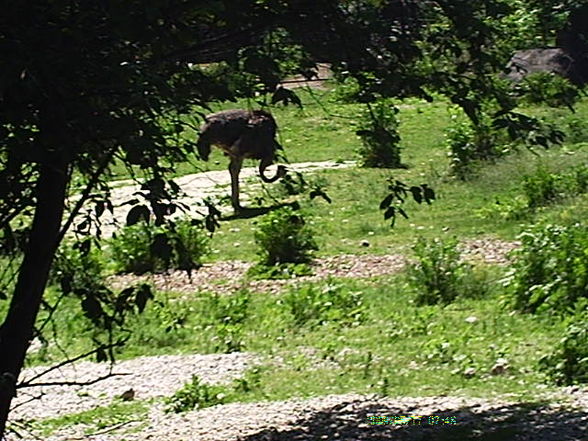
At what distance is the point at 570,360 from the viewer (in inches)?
293

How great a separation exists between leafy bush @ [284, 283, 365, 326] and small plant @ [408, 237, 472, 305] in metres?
0.49

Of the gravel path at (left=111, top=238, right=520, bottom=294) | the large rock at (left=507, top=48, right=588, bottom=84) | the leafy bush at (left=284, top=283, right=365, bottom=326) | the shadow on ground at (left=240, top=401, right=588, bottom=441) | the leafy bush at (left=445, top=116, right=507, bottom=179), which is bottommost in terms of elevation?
the shadow on ground at (left=240, top=401, right=588, bottom=441)

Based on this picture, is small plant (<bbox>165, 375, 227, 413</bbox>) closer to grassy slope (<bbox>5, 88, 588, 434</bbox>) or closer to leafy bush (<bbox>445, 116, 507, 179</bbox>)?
grassy slope (<bbox>5, 88, 588, 434</bbox>)

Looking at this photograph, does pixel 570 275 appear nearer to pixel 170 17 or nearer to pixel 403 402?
pixel 403 402

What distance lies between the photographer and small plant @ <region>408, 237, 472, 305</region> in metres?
10.7

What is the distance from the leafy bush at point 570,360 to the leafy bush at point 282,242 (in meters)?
5.75

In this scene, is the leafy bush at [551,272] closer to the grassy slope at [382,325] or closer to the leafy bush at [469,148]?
the grassy slope at [382,325]

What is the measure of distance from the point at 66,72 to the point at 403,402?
345 centimetres

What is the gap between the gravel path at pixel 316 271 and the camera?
41.0 feet

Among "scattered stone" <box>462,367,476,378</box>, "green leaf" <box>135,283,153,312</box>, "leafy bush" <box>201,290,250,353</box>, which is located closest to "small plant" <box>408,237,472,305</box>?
"leafy bush" <box>201,290,250,353</box>

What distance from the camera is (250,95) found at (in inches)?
225

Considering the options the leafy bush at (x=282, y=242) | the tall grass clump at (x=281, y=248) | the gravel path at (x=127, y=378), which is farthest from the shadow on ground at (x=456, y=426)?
the leafy bush at (x=282, y=242)

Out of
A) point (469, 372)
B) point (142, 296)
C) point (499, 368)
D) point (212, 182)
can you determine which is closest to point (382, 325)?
point (469, 372)

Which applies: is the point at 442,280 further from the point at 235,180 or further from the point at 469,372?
the point at 235,180
